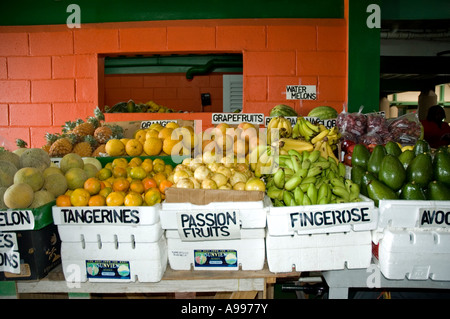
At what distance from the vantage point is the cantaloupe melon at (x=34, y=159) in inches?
80.5

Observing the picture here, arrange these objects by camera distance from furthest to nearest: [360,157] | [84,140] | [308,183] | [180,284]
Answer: [84,140]
[360,157]
[308,183]
[180,284]

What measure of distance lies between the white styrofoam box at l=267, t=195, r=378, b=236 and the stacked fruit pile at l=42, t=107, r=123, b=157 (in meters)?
1.72

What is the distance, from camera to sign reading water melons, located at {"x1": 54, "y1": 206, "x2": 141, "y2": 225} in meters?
1.65

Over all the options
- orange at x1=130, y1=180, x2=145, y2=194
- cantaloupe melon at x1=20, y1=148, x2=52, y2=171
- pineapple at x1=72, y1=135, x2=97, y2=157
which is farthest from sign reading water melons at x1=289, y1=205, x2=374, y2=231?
pineapple at x1=72, y1=135, x2=97, y2=157

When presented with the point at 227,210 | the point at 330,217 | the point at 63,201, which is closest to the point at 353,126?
the point at 330,217

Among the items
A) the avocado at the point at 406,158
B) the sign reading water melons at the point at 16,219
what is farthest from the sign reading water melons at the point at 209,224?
the avocado at the point at 406,158

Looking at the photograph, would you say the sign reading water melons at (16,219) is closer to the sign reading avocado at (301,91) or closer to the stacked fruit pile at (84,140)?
the stacked fruit pile at (84,140)

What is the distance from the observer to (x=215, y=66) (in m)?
7.89

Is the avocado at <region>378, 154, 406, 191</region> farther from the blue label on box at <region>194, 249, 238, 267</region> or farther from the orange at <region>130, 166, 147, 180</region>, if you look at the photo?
the orange at <region>130, 166, 147, 180</region>

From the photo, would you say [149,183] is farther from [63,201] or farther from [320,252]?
[320,252]

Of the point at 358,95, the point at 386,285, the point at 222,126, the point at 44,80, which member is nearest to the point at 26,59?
the point at 44,80

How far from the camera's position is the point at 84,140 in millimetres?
2943

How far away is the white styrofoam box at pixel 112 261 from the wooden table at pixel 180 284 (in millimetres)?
47

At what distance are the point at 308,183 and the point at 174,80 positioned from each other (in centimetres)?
778
